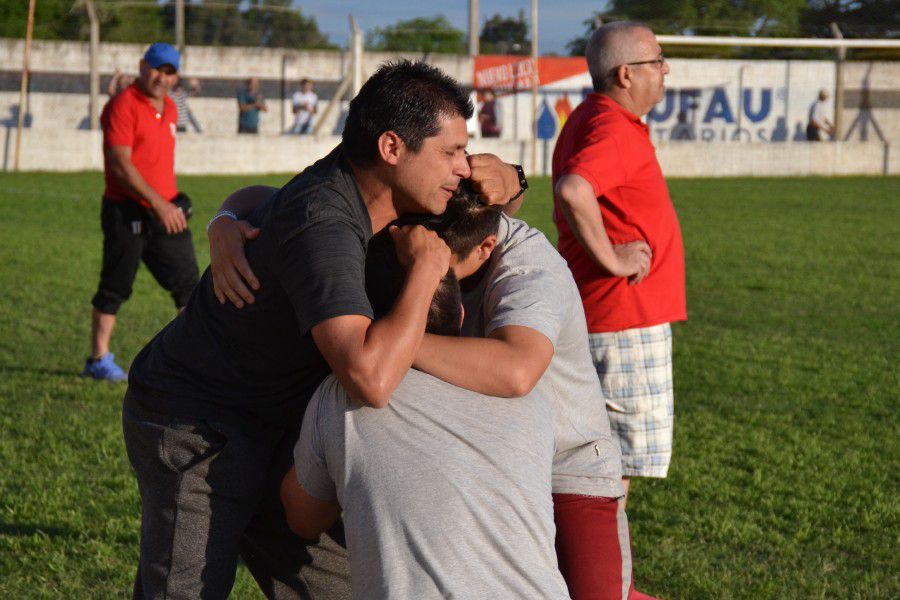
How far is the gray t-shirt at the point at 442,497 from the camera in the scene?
86.0 inches

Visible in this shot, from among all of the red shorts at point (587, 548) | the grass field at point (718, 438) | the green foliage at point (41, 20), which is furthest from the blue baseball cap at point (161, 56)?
the green foliage at point (41, 20)

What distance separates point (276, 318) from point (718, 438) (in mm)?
3975

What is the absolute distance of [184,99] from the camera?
27.8 metres

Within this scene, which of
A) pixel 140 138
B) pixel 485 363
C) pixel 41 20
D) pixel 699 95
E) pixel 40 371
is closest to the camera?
pixel 485 363

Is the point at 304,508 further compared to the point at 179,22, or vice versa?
the point at 179,22

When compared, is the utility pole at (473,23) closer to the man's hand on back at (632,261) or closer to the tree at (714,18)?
the tree at (714,18)

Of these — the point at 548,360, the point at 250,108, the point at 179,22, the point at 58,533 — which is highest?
the point at 179,22

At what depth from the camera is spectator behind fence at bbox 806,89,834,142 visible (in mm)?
32125

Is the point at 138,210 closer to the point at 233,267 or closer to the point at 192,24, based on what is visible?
the point at 233,267

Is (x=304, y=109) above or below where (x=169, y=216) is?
above

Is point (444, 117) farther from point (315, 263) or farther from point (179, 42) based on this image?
point (179, 42)

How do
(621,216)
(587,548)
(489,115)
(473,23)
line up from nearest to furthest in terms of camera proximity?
(587,548)
(621,216)
(489,115)
(473,23)

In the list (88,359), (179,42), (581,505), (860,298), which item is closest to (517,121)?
(179,42)

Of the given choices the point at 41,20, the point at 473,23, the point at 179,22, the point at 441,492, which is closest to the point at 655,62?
the point at 441,492
